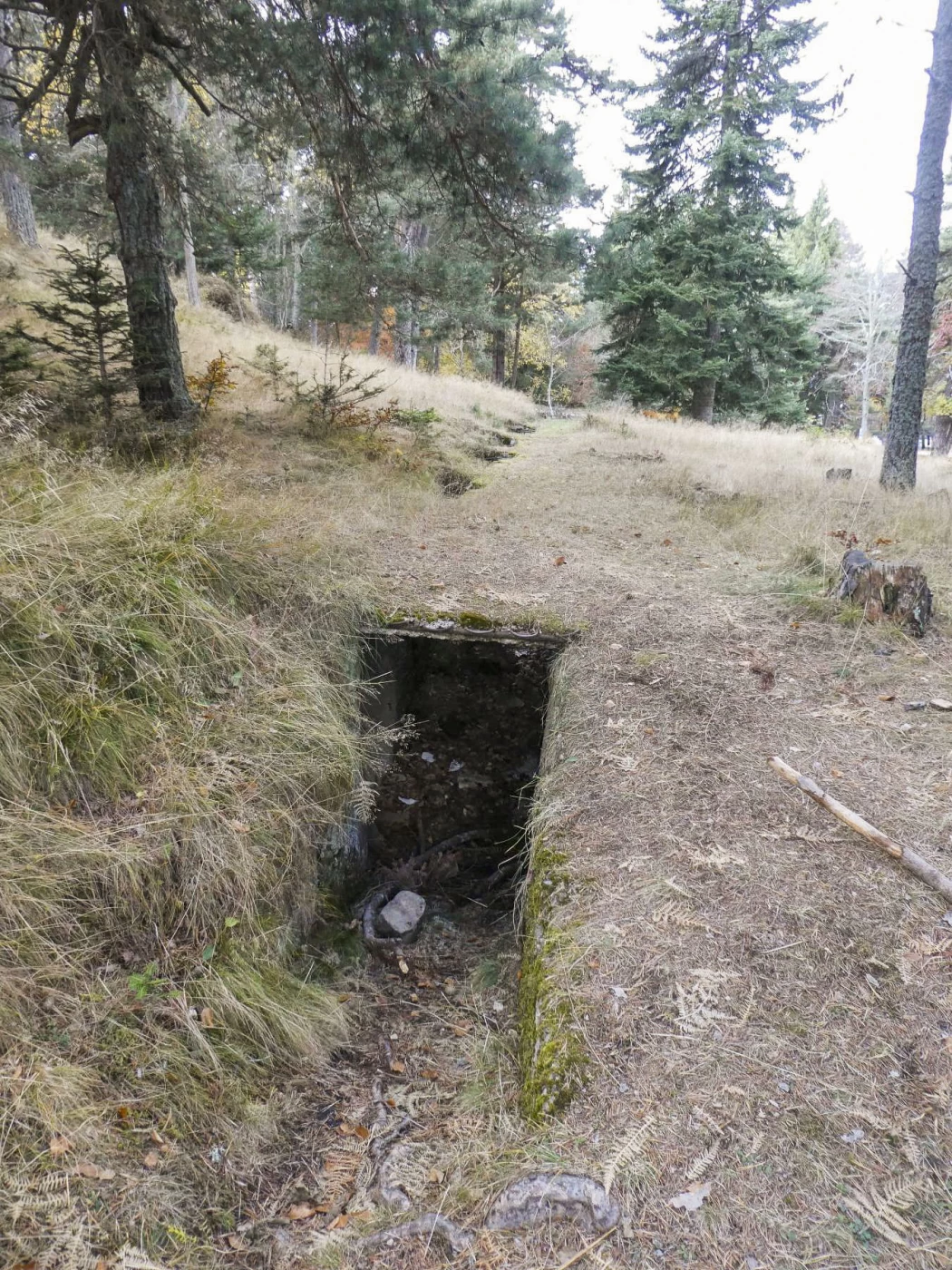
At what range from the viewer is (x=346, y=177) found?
595 centimetres

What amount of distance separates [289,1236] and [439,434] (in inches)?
354

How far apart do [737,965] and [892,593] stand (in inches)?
124

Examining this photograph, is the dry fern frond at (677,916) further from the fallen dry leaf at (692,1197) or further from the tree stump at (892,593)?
the tree stump at (892,593)

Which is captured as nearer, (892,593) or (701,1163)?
(701,1163)

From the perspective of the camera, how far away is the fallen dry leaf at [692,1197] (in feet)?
5.40

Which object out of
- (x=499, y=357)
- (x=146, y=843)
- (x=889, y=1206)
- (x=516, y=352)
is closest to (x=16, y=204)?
(x=499, y=357)

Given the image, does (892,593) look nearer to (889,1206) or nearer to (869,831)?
(869,831)

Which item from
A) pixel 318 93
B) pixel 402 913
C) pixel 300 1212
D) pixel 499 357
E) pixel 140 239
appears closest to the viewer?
pixel 300 1212

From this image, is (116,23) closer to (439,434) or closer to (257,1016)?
(439,434)

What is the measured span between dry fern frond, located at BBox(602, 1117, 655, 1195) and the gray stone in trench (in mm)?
2098

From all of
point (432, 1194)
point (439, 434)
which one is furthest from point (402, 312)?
point (432, 1194)

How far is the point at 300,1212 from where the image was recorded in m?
2.09

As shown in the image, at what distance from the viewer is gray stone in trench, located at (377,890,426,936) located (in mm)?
3729

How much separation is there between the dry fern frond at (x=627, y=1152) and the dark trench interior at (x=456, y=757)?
7.16 ft
